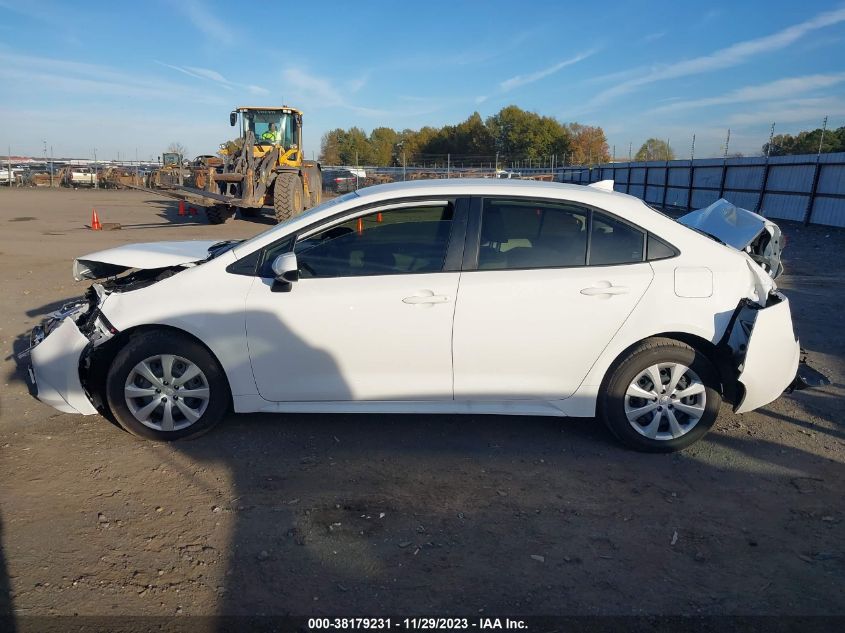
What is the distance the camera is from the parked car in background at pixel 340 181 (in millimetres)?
37938

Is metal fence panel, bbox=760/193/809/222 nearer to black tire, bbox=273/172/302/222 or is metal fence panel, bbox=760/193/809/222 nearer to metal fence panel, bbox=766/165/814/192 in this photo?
metal fence panel, bbox=766/165/814/192

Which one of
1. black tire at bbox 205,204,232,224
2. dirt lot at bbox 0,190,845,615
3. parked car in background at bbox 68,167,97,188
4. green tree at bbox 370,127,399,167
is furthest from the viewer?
green tree at bbox 370,127,399,167

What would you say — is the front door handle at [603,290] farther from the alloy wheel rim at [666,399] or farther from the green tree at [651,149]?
the green tree at [651,149]

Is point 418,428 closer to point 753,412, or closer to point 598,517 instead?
point 598,517

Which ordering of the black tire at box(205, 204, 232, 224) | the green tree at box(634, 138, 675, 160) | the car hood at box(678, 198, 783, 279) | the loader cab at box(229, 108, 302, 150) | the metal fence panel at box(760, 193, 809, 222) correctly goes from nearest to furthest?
the car hood at box(678, 198, 783, 279) < the metal fence panel at box(760, 193, 809, 222) < the black tire at box(205, 204, 232, 224) < the loader cab at box(229, 108, 302, 150) < the green tree at box(634, 138, 675, 160)

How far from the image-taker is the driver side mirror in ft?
12.0

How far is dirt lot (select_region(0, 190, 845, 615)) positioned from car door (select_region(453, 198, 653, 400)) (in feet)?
1.87

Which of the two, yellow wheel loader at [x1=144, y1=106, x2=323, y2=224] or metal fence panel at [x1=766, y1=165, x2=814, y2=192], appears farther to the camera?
metal fence panel at [x1=766, y1=165, x2=814, y2=192]

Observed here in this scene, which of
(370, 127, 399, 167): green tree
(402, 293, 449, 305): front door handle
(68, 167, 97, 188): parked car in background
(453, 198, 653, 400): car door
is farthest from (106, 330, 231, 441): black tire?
(370, 127, 399, 167): green tree

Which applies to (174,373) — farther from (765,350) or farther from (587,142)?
(587,142)

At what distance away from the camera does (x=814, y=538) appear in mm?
3076

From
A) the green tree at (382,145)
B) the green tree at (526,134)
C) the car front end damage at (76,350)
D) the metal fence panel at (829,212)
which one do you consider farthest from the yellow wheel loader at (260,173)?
the green tree at (382,145)

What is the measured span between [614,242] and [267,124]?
17754 mm

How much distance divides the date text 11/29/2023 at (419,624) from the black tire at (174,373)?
1.82 meters
